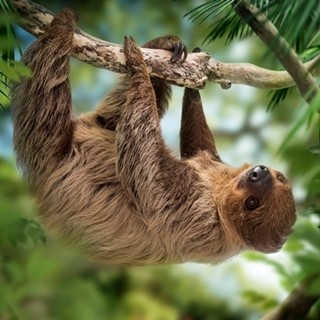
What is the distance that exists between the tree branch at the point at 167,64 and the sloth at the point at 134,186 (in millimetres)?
75

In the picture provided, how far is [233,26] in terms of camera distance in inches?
132

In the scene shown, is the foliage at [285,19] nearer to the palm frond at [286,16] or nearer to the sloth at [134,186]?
the palm frond at [286,16]

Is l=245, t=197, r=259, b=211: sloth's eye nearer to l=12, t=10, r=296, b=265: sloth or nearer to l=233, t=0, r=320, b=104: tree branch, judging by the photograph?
l=12, t=10, r=296, b=265: sloth

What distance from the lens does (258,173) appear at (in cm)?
356

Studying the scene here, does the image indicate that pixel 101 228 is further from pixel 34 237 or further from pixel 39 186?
pixel 34 237

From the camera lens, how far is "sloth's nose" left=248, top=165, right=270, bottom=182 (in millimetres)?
3557

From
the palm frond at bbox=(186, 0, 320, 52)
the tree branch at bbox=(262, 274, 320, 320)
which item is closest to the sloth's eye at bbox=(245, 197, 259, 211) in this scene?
the tree branch at bbox=(262, 274, 320, 320)

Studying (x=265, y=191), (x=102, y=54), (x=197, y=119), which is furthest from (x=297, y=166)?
(x=197, y=119)

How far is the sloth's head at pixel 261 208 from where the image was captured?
352cm

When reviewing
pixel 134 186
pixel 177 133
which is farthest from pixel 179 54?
pixel 177 133

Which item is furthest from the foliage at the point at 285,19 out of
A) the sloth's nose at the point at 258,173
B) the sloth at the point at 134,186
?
the sloth's nose at the point at 258,173

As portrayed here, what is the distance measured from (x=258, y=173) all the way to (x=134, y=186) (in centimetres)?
71

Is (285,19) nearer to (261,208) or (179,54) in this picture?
(179,54)

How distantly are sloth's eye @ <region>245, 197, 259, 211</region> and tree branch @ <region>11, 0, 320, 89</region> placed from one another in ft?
2.08
